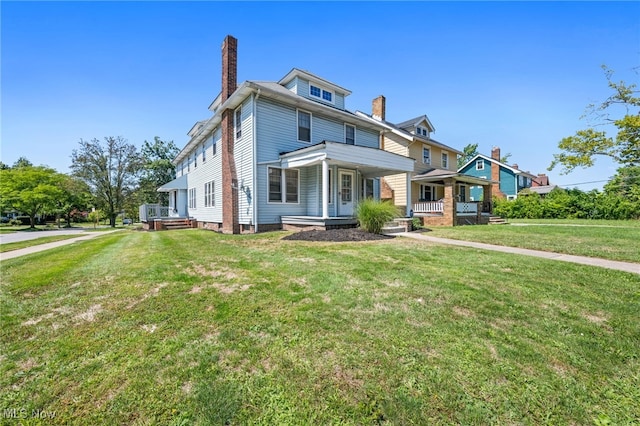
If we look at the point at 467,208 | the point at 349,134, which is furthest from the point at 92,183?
the point at 467,208

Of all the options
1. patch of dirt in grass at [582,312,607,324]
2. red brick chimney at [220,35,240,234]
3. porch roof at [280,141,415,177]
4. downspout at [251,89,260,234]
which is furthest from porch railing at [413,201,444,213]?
patch of dirt in grass at [582,312,607,324]

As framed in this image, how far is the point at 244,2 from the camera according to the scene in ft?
31.2

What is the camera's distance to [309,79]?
1468 cm

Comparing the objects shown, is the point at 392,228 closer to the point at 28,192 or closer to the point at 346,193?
the point at 346,193

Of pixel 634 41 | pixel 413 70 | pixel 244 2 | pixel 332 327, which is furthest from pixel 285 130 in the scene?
pixel 634 41

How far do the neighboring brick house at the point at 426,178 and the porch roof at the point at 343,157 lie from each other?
4.23 metres

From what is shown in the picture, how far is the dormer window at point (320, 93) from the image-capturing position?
49.6 feet

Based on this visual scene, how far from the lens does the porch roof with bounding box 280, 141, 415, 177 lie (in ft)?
35.5

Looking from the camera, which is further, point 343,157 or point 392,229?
point 392,229

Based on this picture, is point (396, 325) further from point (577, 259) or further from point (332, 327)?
point (577, 259)

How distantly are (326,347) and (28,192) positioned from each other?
35.1 meters

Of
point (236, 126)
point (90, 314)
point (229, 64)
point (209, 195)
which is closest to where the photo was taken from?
point (90, 314)

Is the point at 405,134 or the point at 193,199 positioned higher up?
the point at 405,134

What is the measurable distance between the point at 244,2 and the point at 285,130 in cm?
496
